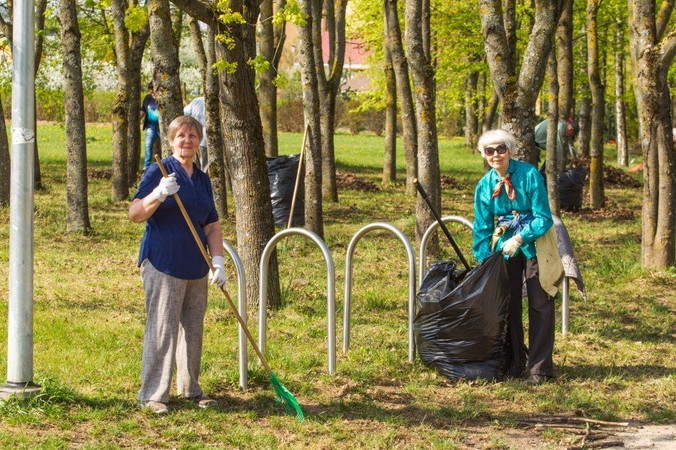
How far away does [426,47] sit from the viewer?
17312 mm

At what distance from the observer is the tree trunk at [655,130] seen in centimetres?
1047

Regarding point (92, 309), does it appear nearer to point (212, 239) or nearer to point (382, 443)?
point (212, 239)

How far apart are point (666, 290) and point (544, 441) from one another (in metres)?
5.00

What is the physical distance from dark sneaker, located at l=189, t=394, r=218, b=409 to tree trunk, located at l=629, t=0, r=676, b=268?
610 centimetres

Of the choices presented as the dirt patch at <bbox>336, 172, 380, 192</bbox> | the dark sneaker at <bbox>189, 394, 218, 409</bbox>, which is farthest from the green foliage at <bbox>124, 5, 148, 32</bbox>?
the dirt patch at <bbox>336, 172, 380, 192</bbox>

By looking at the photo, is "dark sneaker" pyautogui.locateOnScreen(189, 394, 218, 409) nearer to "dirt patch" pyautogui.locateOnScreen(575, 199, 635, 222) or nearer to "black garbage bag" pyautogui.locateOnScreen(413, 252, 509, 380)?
"black garbage bag" pyautogui.locateOnScreen(413, 252, 509, 380)

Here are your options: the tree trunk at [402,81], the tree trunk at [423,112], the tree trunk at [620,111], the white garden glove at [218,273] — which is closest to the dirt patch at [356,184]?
the tree trunk at [402,81]

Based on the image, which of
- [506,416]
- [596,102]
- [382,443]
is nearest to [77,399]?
[382,443]

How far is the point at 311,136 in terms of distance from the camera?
1249cm

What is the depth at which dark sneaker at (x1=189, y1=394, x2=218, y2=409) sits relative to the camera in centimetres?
617

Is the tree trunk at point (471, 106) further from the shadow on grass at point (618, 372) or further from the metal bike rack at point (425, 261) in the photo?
the shadow on grass at point (618, 372)

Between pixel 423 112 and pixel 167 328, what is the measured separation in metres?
5.87

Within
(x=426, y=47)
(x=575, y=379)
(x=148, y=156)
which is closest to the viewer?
(x=575, y=379)

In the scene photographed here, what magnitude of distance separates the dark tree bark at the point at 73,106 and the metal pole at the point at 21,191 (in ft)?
23.2
